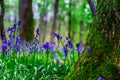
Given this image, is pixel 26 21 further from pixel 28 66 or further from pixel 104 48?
pixel 104 48

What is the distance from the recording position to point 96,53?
3979 millimetres

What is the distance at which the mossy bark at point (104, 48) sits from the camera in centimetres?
381

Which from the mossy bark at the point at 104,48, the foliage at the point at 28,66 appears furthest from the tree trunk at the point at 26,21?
the mossy bark at the point at 104,48

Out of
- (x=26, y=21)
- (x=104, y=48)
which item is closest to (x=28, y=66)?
(x=104, y=48)

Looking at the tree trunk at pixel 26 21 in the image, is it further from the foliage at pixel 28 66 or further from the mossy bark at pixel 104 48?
the mossy bark at pixel 104 48

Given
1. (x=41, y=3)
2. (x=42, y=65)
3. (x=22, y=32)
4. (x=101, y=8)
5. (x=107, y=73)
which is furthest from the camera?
(x=41, y=3)

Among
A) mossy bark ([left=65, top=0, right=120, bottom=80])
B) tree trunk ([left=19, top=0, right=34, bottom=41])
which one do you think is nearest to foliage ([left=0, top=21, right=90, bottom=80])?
mossy bark ([left=65, top=0, right=120, bottom=80])

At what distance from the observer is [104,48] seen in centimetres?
392

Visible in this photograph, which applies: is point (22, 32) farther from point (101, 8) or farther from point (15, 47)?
point (101, 8)

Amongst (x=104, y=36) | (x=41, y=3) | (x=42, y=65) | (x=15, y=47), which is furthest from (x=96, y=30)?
(x=41, y=3)

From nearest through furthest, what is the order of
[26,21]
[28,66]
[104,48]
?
1. [104,48]
2. [28,66]
3. [26,21]

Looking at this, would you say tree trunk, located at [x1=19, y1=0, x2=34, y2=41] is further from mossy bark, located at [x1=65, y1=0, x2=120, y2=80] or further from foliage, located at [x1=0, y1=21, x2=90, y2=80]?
mossy bark, located at [x1=65, y1=0, x2=120, y2=80]

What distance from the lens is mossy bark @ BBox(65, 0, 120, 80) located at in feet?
12.5

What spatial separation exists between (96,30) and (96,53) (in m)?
0.31
